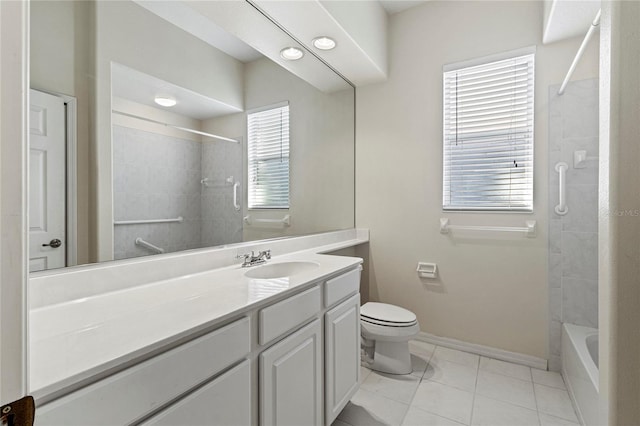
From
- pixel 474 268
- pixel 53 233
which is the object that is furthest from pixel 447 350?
pixel 53 233

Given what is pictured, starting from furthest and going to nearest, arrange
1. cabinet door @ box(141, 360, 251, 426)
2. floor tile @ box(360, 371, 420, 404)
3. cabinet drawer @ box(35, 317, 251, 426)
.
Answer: floor tile @ box(360, 371, 420, 404)
cabinet door @ box(141, 360, 251, 426)
cabinet drawer @ box(35, 317, 251, 426)

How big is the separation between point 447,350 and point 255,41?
269 centimetres

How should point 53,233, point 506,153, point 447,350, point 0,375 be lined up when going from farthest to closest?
point 447,350 → point 506,153 → point 53,233 → point 0,375

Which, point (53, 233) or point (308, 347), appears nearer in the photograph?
point (53, 233)

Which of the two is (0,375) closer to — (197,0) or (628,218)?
(628,218)

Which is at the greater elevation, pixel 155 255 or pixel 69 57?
pixel 69 57

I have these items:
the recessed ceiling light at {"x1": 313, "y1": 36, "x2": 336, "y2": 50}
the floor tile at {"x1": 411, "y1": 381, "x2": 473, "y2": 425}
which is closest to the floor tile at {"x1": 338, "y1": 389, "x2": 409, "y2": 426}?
the floor tile at {"x1": 411, "y1": 381, "x2": 473, "y2": 425}

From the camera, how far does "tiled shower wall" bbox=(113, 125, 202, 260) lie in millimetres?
1316

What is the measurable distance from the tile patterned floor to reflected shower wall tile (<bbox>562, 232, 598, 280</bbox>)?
2.38ft

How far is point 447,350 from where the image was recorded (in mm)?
2488

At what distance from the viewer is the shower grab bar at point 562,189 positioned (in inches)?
80.5

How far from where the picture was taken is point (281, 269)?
1.81 metres

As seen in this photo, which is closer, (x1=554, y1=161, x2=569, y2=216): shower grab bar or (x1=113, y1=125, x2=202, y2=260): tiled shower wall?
(x1=113, y1=125, x2=202, y2=260): tiled shower wall

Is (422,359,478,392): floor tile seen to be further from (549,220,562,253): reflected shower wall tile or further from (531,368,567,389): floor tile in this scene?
(549,220,562,253): reflected shower wall tile
